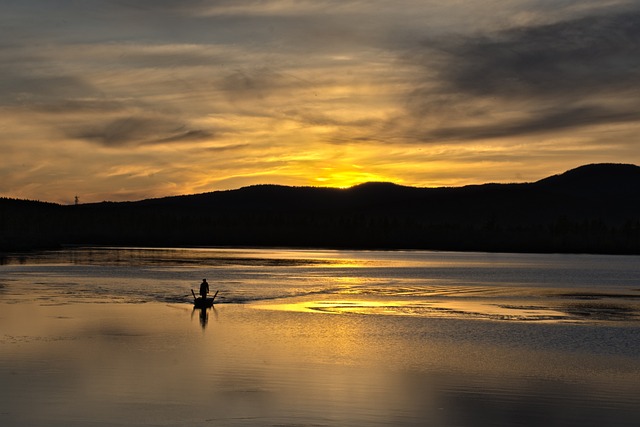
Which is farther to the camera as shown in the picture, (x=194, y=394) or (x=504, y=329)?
(x=504, y=329)

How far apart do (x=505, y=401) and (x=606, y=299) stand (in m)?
48.1

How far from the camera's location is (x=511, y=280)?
95938 millimetres

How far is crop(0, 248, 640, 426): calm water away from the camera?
76.2ft

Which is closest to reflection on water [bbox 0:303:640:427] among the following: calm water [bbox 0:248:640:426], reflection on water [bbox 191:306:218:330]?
calm water [bbox 0:248:640:426]

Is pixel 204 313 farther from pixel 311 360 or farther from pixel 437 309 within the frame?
pixel 311 360

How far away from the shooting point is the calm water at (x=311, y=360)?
23.2 meters

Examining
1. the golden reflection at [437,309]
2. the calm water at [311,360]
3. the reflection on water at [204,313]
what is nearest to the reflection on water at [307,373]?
the calm water at [311,360]

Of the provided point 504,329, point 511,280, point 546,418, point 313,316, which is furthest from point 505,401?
point 511,280

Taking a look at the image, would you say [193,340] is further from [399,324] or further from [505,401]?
[505,401]

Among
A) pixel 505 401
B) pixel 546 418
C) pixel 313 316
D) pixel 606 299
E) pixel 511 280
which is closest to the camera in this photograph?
pixel 546 418

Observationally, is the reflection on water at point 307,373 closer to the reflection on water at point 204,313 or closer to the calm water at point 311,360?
the calm water at point 311,360

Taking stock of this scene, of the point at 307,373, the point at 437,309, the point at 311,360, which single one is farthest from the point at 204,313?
the point at 307,373

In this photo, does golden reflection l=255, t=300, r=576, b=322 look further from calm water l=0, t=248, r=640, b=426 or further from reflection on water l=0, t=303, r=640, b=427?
reflection on water l=0, t=303, r=640, b=427

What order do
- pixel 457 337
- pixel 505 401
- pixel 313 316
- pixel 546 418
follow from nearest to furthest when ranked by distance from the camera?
1. pixel 546 418
2. pixel 505 401
3. pixel 457 337
4. pixel 313 316
